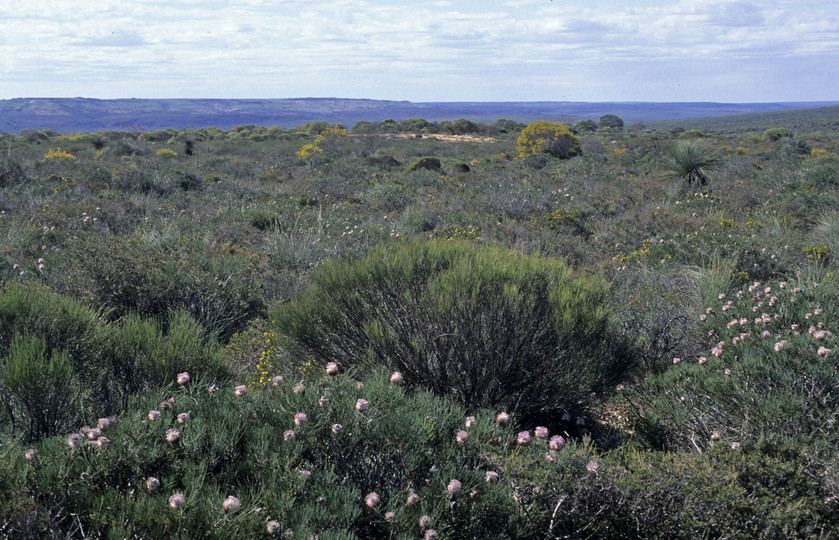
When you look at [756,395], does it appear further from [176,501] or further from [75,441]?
[75,441]

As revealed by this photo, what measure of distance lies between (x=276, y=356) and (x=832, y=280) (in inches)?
181

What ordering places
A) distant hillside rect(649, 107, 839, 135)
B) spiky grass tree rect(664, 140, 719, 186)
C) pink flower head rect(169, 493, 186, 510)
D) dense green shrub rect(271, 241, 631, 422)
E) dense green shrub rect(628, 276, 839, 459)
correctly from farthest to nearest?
distant hillside rect(649, 107, 839, 135) < spiky grass tree rect(664, 140, 719, 186) < dense green shrub rect(271, 241, 631, 422) < dense green shrub rect(628, 276, 839, 459) < pink flower head rect(169, 493, 186, 510)

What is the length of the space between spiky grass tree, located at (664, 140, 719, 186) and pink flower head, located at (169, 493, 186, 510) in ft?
41.6

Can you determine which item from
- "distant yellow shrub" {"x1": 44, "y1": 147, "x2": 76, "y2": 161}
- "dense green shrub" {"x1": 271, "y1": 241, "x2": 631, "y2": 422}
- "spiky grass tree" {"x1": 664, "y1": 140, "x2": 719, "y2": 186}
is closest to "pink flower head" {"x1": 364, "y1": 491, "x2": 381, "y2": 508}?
"dense green shrub" {"x1": 271, "y1": 241, "x2": 631, "y2": 422}

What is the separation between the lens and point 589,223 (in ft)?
31.6

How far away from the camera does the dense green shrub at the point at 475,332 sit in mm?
3539

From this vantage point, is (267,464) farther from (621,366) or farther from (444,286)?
(621,366)

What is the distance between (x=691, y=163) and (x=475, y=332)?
10.9 meters

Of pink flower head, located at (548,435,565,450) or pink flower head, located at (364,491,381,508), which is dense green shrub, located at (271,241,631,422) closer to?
pink flower head, located at (548,435,565,450)

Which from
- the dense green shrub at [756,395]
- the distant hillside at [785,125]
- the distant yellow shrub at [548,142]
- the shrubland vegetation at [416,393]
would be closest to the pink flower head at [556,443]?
the shrubland vegetation at [416,393]

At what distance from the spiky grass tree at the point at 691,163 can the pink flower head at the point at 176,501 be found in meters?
12.7

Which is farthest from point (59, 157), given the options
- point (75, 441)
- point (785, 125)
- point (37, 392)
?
point (785, 125)

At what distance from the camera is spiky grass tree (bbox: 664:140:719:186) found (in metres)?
12.6

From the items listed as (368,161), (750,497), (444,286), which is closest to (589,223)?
(444,286)
